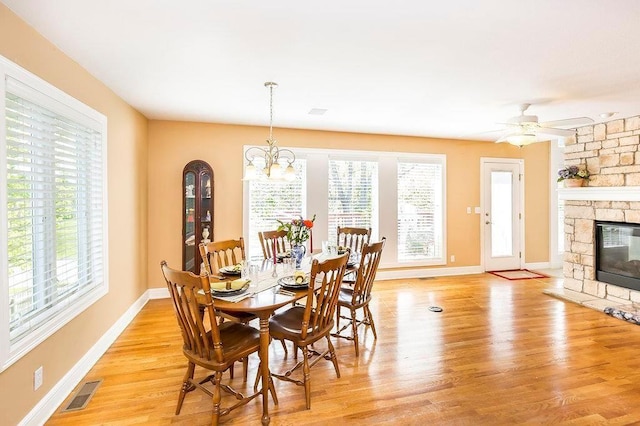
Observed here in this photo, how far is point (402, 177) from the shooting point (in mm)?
5898

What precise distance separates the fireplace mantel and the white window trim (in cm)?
184

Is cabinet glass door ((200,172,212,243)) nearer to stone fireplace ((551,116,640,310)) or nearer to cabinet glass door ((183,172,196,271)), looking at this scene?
cabinet glass door ((183,172,196,271))

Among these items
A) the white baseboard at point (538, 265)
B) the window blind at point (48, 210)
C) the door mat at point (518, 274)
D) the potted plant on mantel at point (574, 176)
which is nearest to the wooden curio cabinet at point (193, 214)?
the window blind at point (48, 210)

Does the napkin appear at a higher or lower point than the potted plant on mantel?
lower

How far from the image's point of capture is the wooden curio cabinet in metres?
4.73

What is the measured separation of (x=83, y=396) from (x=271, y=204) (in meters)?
3.28

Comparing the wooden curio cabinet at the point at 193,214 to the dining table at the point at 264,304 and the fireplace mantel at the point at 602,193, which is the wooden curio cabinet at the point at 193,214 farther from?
the fireplace mantel at the point at 602,193

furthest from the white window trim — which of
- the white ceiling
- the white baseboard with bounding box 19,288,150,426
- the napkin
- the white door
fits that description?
the napkin

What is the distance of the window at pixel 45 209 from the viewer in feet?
6.41

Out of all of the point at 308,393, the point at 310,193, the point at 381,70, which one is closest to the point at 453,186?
the point at 310,193

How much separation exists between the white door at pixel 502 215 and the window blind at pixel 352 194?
230 cm

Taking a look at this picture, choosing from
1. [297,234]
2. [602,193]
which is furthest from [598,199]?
[297,234]

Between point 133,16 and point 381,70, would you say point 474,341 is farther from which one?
point 133,16

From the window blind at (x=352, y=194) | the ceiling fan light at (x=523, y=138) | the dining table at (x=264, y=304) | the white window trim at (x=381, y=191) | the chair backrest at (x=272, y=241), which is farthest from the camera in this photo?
the window blind at (x=352, y=194)
